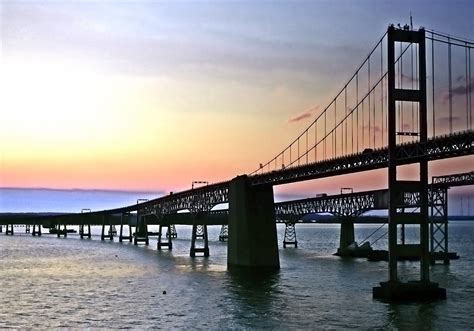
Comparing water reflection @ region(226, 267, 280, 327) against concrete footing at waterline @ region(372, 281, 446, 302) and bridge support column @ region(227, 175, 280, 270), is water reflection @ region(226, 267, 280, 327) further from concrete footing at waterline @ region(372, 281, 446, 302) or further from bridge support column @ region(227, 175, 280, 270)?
concrete footing at waterline @ region(372, 281, 446, 302)

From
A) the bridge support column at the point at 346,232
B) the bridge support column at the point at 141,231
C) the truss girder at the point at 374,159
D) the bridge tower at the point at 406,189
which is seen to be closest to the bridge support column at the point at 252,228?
the truss girder at the point at 374,159

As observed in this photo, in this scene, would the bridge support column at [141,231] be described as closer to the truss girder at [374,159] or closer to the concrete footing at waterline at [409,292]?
the truss girder at [374,159]

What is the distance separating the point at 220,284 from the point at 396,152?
1884 centimetres

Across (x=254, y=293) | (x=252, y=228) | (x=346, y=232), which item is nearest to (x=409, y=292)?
(x=254, y=293)

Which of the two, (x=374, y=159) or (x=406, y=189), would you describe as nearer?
(x=406, y=189)

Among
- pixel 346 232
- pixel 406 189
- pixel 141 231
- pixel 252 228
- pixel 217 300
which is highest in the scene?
pixel 406 189

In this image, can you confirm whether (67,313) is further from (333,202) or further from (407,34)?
(333,202)

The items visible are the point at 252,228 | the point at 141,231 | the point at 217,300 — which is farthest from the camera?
the point at 141,231

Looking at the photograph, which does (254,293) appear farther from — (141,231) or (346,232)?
(141,231)

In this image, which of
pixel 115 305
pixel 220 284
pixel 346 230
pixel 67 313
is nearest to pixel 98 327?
pixel 67 313

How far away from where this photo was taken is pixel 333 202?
124 meters

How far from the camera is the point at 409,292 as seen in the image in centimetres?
4691

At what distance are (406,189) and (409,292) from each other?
6741 millimetres

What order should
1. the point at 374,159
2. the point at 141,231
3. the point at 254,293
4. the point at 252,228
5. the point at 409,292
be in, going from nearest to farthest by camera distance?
the point at 409,292
the point at 254,293
the point at 374,159
the point at 252,228
the point at 141,231
